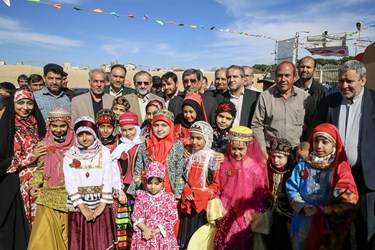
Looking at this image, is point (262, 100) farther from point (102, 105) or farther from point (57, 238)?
point (57, 238)

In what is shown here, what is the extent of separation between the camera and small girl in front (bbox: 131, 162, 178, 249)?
3047mm

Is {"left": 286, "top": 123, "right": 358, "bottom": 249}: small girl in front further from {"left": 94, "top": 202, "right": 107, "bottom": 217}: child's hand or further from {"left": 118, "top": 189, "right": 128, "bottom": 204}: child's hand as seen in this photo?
{"left": 94, "top": 202, "right": 107, "bottom": 217}: child's hand

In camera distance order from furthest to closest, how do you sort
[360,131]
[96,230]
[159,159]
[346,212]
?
[159,159] < [96,230] < [360,131] < [346,212]

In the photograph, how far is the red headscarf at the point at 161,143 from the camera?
3426 millimetres

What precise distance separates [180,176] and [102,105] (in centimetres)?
202

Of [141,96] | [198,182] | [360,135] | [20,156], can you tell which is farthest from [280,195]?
[20,156]

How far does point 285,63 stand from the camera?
3951 millimetres

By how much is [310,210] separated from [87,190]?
230 centimetres

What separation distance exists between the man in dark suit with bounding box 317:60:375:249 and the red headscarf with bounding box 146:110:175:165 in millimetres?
1874

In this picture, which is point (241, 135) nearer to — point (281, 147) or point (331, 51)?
point (281, 147)

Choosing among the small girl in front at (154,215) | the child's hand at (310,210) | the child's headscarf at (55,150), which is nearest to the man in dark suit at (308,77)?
the child's hand at (310,210)

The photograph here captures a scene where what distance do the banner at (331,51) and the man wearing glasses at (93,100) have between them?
1934 cm

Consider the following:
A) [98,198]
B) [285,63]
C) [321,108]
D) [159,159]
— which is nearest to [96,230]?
[98,198]

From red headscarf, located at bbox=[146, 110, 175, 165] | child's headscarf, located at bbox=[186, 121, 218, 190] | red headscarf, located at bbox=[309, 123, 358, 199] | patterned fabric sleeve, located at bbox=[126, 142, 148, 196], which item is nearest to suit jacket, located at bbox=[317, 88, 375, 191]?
red headscarf, located at bbox=[309, 123, 358, 199]
